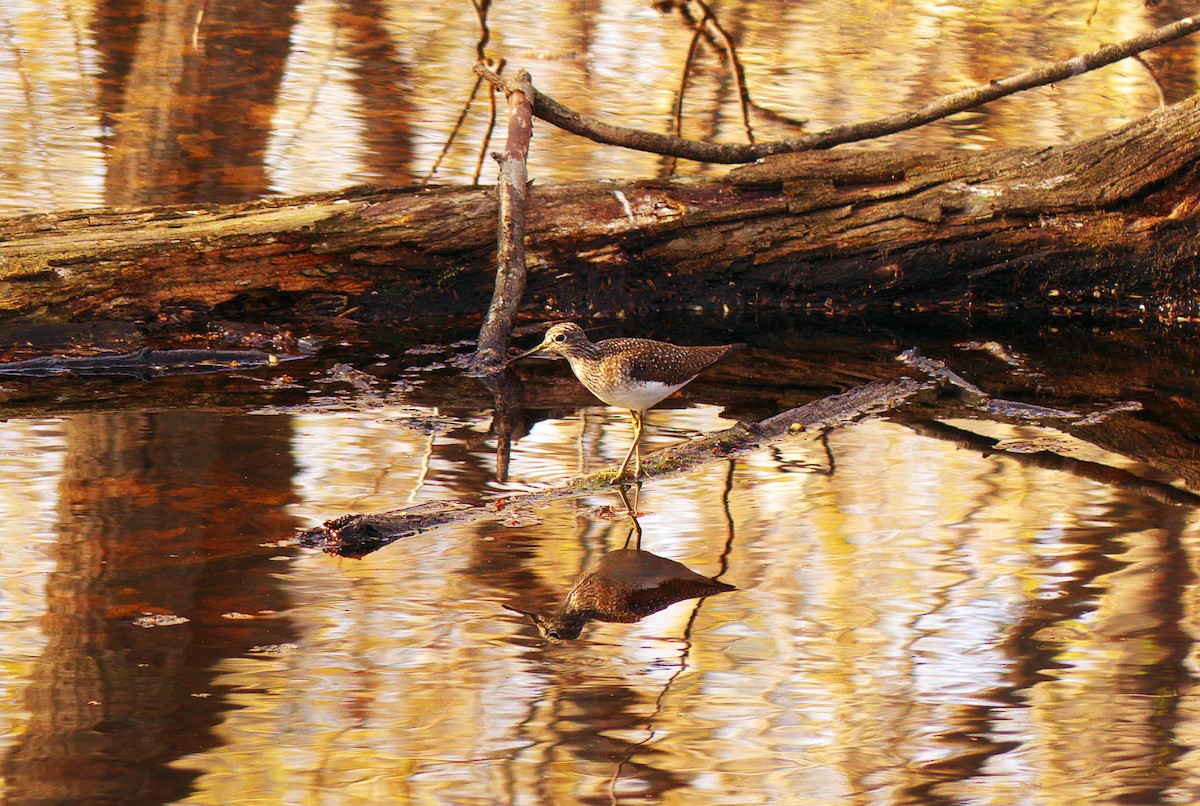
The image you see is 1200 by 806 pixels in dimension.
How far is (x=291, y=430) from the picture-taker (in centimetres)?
614

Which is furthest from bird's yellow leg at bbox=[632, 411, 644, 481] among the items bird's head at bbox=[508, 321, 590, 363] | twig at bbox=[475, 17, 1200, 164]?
twig at bbox=[475, 17, 1200, 164]

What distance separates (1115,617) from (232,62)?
13.0m

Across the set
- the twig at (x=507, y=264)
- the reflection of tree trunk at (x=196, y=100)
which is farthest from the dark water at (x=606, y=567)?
the reflection of tree trunk at (x=196, y=100)

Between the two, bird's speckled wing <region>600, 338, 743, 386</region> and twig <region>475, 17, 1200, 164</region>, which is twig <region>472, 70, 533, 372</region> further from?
bird's speckled wing <region>600, 338, 743, 386</region>

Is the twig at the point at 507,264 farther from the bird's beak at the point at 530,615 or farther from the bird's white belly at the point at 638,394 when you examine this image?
the bird's beak at the point at 530,615

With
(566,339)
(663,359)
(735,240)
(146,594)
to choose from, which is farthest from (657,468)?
(735,240)

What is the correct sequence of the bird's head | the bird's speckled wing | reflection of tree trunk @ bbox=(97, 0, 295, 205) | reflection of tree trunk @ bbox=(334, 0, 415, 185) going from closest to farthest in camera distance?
the bird's speckled wing → the bird's head → reflection of tree trunk @ bbox=(97, 0, 295, 205) → reflection of tree trunk @ bbox=(334, 0, 415, 185)

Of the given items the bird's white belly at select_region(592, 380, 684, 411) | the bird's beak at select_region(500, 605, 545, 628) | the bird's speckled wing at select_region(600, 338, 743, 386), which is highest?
the bird's speckled wing at select_region(600, 338, 743, 386)

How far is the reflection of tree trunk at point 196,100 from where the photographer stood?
10.4m

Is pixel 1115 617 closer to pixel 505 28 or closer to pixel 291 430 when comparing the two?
pixel 291 430

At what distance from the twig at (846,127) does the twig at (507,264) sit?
0.58 meters

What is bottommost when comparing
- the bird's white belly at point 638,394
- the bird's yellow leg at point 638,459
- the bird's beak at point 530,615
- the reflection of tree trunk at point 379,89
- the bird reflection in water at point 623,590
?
the bird reflection in water at point 623,590

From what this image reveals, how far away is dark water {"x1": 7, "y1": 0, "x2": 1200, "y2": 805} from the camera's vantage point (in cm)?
354

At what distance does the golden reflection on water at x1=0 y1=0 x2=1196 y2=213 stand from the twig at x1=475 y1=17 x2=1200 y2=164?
395 millimetres
